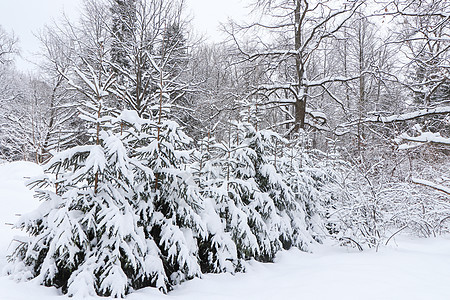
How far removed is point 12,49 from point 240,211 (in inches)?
1245

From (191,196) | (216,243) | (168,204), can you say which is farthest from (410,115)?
(168,204)

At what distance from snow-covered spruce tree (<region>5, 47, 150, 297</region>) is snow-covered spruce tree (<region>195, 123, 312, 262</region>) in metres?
1.45

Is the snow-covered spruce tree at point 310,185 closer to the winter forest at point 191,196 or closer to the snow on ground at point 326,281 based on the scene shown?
the winter forest at point 191,196

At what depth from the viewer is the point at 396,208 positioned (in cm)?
589

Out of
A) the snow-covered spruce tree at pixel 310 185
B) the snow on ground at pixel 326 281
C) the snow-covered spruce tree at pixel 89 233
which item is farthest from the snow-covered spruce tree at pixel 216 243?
the snow-covered spruce tree at pixel 310 185

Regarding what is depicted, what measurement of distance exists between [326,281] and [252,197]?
187cm

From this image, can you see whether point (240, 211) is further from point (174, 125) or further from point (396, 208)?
point (396, 208)

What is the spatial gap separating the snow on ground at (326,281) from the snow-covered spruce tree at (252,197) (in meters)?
0.44

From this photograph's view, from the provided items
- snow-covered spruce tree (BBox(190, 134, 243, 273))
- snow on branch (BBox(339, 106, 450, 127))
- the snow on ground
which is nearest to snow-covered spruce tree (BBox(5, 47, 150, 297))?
the snow on ground

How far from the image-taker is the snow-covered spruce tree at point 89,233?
273 centimetres

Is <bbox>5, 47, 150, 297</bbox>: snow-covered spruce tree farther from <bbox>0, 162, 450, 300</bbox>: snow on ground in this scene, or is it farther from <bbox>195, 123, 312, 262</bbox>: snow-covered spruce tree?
<bbox>195, 123, 312, 262</bbox>: snow-covered spruce tree

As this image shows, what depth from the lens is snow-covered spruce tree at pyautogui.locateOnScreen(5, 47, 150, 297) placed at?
2732mm

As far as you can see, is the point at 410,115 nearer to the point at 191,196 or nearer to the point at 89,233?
the point at 191,196

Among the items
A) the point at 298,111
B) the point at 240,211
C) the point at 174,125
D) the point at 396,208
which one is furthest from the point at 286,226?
the point at 298,111
